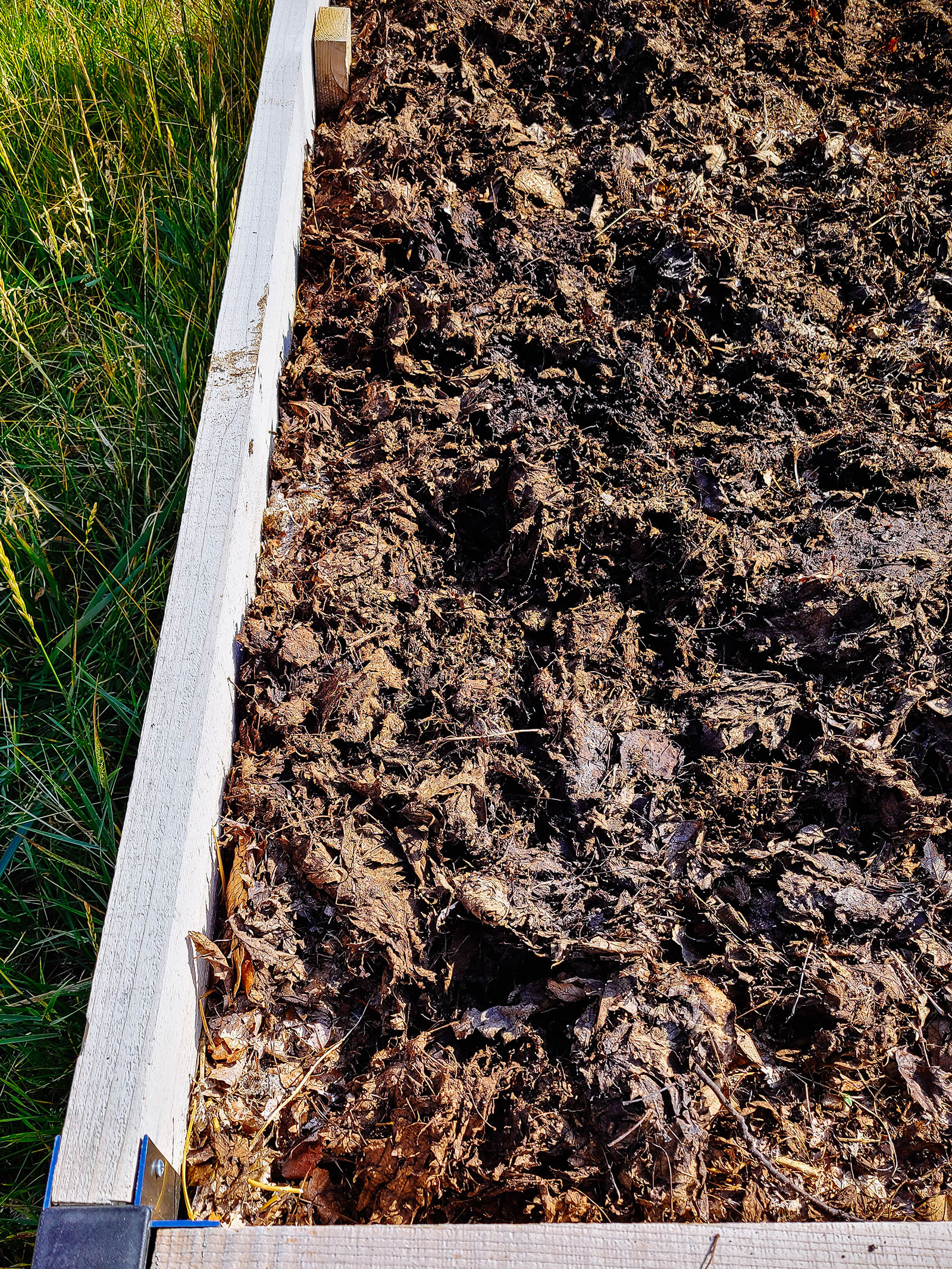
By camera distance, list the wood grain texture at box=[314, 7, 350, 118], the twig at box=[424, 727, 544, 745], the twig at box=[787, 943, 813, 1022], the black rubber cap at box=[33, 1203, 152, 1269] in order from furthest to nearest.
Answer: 1. the wood grain texture at box=[314, 7, 350, 118]
2. the twig at box=[424, 727, 544, 745]
3. the twig at box=[787, 943, 813, 1022]
4. the black rubber cap at box=[33, 1203, 152, 1269]

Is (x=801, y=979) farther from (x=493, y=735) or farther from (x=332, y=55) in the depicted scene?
(x=332, y=55)

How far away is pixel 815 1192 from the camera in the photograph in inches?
45.8

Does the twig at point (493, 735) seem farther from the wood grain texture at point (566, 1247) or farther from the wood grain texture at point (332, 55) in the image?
the wood grain texture at point (332, 55)

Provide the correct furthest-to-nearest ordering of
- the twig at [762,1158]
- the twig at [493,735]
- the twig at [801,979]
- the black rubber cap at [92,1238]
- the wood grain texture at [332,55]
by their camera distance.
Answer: the wood grain texture at [332,55]
the twig at [493,735]
the twig at [801,979]
the twig at [762,1158]
the black rubber cap at [92,1238]

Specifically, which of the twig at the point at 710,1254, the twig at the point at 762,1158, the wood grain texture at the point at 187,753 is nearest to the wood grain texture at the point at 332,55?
the wood grain texture at the point at 187,753

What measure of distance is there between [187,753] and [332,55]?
2145mm

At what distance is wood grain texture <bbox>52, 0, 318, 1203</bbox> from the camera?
1.02m

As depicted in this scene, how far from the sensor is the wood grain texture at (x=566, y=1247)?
0.98 m

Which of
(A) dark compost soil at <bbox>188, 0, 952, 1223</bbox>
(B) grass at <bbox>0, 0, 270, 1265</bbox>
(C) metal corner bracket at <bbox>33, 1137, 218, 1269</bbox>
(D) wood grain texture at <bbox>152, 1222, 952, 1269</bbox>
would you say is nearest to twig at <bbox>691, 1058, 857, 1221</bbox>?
(A) dark compost soil at <bbox>188, 0, 952, 1223</bbox>

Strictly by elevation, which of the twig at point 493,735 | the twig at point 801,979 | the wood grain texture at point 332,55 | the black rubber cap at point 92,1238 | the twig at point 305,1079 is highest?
the wood grain texture at point 332,55

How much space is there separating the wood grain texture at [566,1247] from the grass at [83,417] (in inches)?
19.3

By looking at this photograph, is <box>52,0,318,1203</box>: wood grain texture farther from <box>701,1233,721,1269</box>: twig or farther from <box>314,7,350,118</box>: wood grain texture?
<box>701,1233,721,1269</box>: twig

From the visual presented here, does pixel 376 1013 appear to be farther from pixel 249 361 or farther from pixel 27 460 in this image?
pixel 27 460

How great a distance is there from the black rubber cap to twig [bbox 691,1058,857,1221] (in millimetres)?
744
